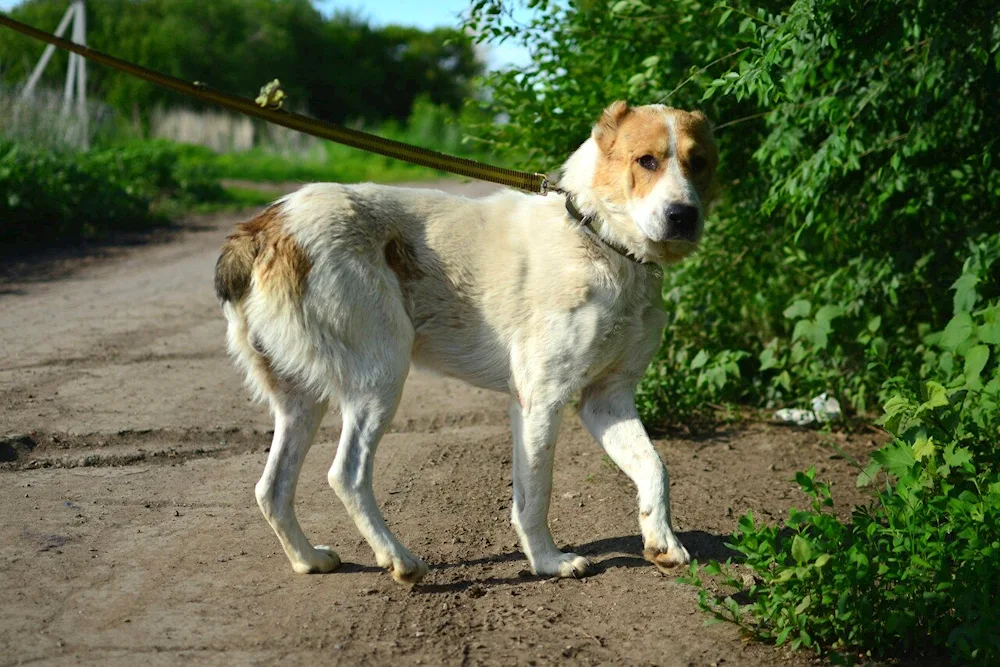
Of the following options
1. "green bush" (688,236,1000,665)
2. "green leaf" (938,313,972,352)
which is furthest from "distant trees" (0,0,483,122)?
"green bush" (688,236,1000,665)

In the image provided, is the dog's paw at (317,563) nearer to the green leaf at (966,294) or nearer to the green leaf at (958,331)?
the green leaf at (958,331)

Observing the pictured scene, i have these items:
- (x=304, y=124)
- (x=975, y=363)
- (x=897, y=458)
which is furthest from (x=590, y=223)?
(x=975, y=363)

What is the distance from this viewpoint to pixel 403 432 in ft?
18.4

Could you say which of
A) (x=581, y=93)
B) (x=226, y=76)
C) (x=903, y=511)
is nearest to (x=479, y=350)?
(x=903, y=511)

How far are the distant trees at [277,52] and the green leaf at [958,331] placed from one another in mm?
30299

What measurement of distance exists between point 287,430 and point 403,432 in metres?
1.83

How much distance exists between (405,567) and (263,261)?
1139 mm

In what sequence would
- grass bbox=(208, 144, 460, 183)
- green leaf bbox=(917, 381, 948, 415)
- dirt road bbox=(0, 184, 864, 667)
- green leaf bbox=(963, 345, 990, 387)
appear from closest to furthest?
dirt road bbox=(0, 184, 864, 667) < green leaf bbox=(917, 381, 948, 415) < green leaf bbox=(963, 345, 990, 387) < grass bbox=(208, 144, 460, 183)

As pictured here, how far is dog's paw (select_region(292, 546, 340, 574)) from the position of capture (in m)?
3.73

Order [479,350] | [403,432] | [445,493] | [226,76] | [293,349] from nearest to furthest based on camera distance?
[293,349], [479,350], [445,493], [403,432], [226,76]

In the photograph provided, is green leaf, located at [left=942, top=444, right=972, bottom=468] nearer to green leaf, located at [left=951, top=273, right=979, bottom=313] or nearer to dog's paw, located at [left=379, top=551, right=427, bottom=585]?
green leaf, located at [left=951, top=273, right=979, bottom=313]

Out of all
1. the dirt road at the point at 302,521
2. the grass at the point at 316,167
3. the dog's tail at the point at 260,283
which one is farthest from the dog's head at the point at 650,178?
the grass at the point at 316,167

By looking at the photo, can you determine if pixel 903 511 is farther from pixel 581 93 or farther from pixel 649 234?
pixel 581 93

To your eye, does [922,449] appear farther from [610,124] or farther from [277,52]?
[277,52]
